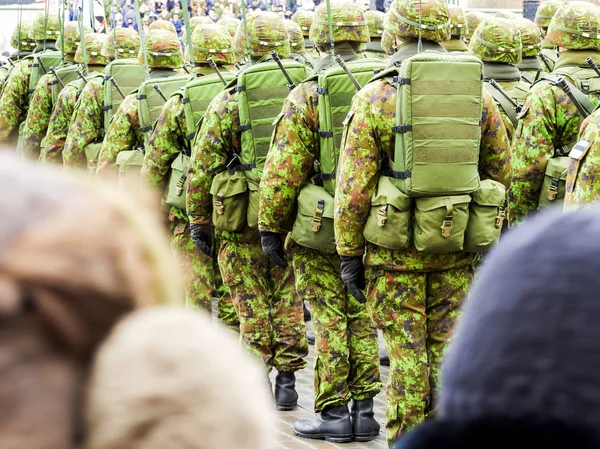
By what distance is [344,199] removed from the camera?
5211 millimetres

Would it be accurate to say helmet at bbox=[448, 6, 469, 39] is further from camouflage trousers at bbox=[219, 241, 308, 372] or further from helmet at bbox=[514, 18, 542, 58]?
camouflage trousers at bbox=[219, 241, 308, 372]

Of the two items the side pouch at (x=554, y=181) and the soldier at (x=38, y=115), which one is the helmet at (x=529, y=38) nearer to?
the side pouch at (x=554, y=181)

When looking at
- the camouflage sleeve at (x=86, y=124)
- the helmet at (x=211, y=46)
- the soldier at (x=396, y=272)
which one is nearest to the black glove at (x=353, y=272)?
the soldier at (x=396, y=272)

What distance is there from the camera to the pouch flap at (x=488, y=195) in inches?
204

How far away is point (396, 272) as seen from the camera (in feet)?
17.0

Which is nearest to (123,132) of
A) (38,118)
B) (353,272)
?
(38,118)

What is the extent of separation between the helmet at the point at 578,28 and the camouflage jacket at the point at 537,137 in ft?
1.08

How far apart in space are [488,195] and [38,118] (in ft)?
26.3

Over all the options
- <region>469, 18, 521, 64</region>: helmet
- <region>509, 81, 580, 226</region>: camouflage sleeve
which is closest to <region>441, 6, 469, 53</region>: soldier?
<region>469, 18, 521, 64</region>: helmet

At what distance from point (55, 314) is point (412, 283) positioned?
4.42m

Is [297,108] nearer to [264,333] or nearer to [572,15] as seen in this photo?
[264,333]

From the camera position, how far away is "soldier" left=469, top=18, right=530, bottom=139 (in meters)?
7.39

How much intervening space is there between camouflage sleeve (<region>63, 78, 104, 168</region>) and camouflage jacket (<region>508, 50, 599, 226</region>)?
182 inches

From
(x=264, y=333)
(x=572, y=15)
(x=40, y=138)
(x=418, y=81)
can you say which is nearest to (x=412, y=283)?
(x=418, y=81)
